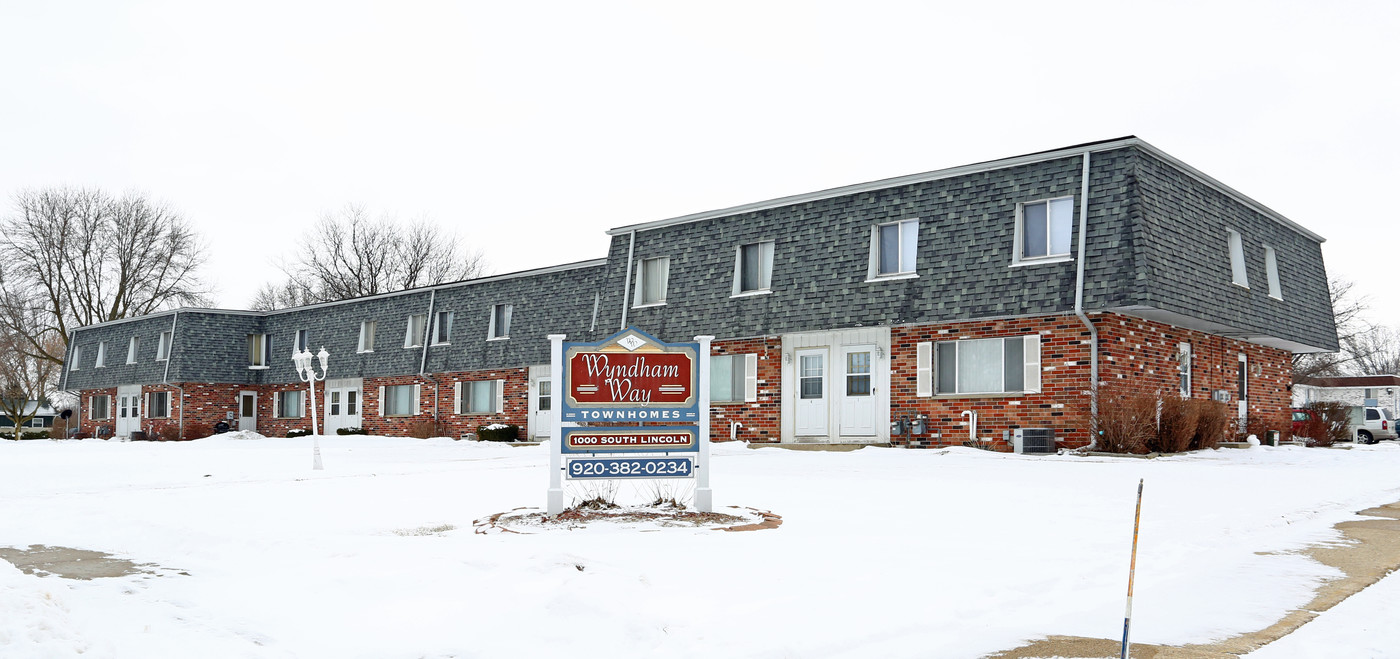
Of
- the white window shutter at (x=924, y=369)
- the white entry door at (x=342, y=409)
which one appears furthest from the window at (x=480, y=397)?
the white window shutter at (x=924, y=369)

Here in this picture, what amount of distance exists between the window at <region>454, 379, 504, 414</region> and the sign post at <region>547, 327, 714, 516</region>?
23.9 meters

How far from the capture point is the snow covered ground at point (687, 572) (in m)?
5.62

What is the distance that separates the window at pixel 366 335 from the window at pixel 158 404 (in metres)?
11.5

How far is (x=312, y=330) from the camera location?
4259cm

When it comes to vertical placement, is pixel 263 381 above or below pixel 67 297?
below

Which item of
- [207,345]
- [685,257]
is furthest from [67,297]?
[685,257]

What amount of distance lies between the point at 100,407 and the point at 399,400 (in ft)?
74.4

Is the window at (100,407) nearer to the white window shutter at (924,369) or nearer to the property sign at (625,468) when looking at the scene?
the white window shutter at (924,369)

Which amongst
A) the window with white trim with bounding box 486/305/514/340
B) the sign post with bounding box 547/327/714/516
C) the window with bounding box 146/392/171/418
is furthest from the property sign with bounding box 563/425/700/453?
the window with bounding box 146/392/171/418

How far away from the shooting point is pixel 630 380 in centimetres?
1067

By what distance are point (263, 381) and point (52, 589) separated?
41.9m

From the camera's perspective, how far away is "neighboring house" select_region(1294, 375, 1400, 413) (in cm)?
5484

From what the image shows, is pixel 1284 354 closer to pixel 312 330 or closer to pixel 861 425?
pixel 861 425

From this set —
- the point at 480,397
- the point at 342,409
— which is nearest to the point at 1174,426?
the point at 480,397
